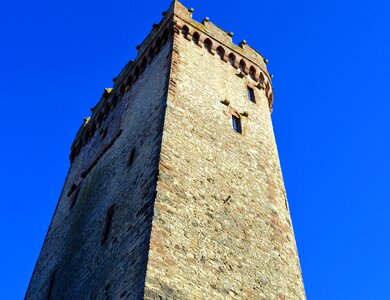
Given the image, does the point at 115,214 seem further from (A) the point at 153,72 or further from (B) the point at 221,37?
(B) the point at 221,37

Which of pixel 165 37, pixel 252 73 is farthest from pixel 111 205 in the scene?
pixel 252 73

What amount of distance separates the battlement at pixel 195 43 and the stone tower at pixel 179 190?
5 centimetres

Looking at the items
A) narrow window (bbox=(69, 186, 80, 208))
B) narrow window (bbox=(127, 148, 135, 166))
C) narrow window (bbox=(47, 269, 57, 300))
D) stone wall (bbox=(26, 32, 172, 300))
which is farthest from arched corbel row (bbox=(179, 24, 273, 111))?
narrow window (bbox=(47, 269, 57, 300))

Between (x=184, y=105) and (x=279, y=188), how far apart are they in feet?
12.3

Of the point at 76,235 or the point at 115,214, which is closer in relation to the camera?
the point at 115,214

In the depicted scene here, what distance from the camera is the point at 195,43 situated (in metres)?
16.9

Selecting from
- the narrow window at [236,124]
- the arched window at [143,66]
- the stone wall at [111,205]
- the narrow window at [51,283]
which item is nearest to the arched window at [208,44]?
the stone wall at [111,205]

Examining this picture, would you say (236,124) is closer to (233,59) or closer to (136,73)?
(233,59)

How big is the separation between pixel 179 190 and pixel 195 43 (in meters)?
7.39

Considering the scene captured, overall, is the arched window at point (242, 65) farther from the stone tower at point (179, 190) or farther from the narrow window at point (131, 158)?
the narrow window at point (131, 158)

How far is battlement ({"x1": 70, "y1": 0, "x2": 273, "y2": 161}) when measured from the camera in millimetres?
17000

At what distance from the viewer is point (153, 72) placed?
637 inches

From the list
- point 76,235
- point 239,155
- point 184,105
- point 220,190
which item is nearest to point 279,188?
point 239,155

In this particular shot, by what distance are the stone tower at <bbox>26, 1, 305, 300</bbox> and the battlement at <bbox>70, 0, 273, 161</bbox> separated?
53mm
